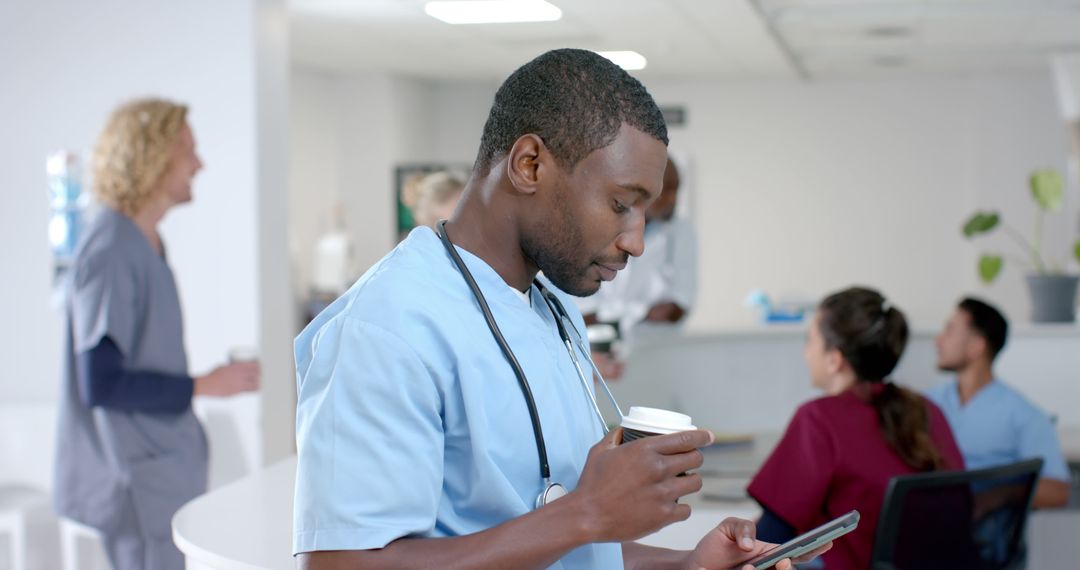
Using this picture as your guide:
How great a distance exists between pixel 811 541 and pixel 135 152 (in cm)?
223

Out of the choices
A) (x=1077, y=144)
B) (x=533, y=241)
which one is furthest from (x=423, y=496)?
(x=1077, y=144)

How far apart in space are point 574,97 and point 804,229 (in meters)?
8.82

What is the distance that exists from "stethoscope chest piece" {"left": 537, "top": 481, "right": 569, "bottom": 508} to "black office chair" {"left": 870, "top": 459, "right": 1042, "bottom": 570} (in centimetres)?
143

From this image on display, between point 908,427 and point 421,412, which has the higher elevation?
point 421,412

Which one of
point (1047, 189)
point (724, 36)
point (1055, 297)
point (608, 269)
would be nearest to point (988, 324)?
point (1055, 297)

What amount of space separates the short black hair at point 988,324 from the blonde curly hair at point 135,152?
7.93ft

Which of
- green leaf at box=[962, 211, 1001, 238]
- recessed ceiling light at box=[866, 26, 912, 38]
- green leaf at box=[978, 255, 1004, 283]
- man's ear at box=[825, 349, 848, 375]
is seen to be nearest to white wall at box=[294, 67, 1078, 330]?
recessed ceiling light at box=[866, 26, 912, 38]

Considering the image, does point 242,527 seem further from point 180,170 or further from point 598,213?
point 180,170

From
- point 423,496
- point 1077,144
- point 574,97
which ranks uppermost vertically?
point 1077,144

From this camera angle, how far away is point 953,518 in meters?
2.41

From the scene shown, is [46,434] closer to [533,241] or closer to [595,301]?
[595,301]

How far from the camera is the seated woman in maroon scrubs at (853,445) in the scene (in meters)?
2.43

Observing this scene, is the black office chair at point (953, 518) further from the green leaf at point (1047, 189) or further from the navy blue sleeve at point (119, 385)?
the green leaf at point (1047, 189)

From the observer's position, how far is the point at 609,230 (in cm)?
107
